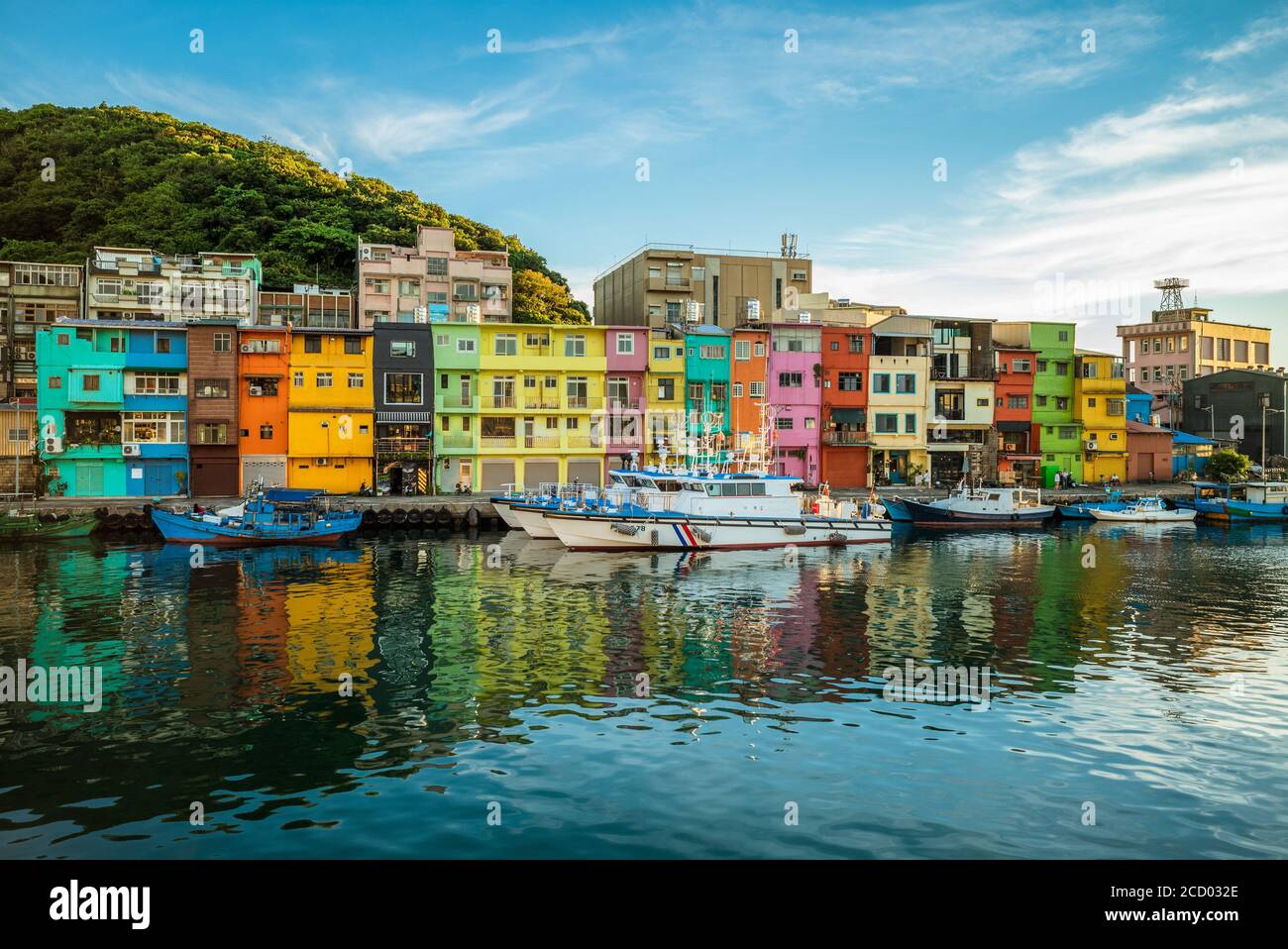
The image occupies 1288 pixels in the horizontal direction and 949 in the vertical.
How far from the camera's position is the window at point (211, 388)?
6003 centimetres

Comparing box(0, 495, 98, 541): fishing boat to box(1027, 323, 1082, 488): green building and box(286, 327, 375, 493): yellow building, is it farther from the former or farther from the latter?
box(1027, 323, 1082, 488): green building

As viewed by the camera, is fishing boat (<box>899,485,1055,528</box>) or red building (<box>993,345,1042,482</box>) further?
red building (<box>993,345,1042,482</box>)

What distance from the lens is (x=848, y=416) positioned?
2867 inches

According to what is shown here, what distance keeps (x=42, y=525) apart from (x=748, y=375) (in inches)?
1815

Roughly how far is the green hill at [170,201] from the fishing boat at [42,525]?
32.3 meters

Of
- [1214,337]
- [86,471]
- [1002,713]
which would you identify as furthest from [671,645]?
[1214,337]

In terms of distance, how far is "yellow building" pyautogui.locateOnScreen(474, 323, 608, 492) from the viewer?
6544 centimetres

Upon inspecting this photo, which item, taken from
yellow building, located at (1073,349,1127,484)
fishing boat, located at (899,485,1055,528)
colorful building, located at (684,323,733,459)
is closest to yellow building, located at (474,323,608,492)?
colorful building, located at (684,323,733,459)

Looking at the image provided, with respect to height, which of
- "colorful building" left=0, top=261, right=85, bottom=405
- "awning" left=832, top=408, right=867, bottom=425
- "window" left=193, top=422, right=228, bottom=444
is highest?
"colorful building" left=0, top=261, right=85, bottom=405

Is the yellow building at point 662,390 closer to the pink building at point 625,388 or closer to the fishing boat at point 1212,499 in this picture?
the pink building at point 625,388

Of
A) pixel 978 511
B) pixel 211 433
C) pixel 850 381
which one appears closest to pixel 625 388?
pixel 850 381

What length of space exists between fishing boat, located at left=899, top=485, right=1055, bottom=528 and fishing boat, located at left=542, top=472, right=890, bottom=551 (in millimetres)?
12638

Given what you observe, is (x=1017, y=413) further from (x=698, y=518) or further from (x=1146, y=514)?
(x=698, y=518)
